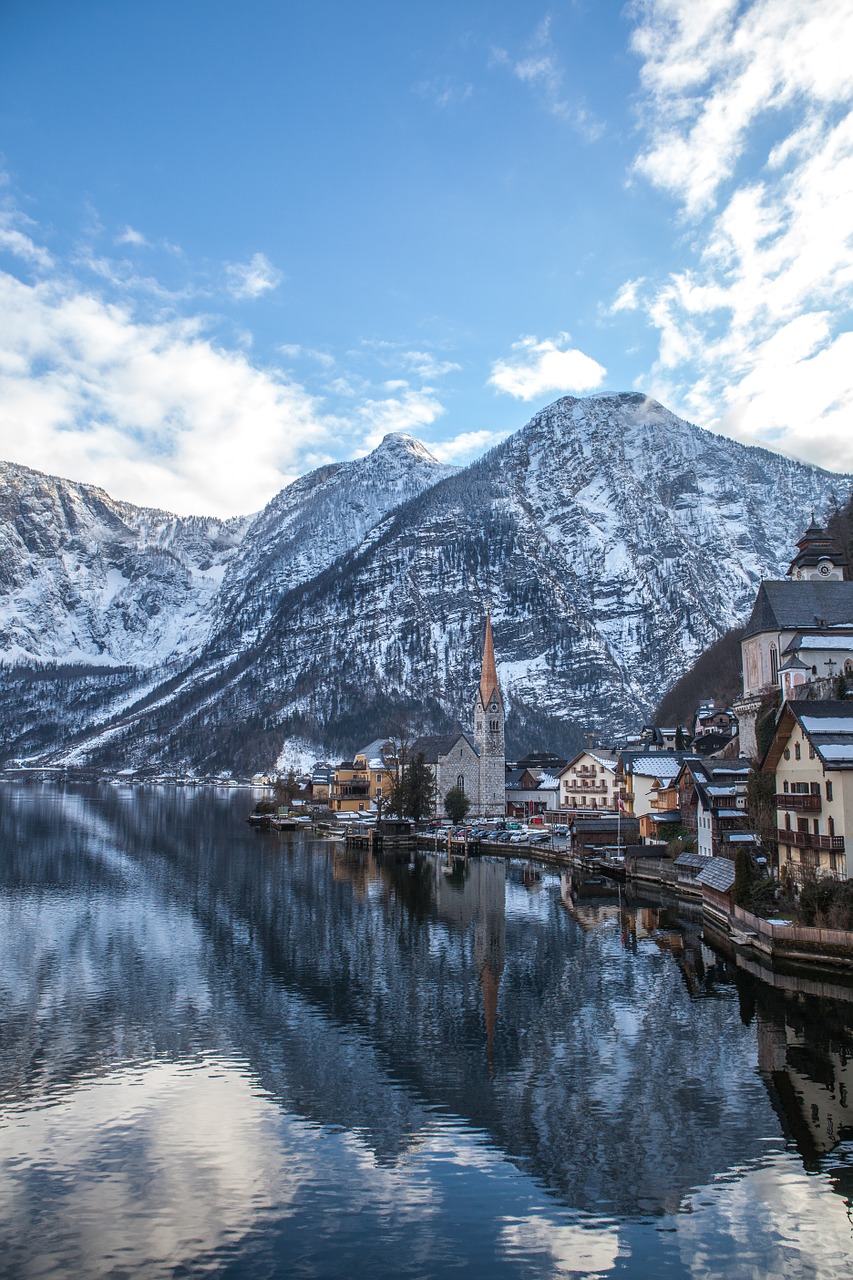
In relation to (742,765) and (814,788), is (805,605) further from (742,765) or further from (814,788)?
(814,788)

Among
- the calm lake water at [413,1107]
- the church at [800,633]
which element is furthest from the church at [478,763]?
the calm lake water at [413,1107]

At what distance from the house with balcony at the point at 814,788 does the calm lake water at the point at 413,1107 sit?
6.46m

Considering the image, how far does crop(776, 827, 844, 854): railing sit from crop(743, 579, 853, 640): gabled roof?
83.2ft

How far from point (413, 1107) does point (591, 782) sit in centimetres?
8258

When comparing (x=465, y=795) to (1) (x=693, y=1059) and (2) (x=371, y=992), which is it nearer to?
(2) (x=371, y=992)

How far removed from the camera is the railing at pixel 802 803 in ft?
131

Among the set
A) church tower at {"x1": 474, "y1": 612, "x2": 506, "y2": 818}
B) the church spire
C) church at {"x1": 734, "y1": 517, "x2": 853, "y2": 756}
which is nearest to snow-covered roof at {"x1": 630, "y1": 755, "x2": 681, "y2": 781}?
church at {"x1": 734, "y1": 517, "x2": 853, "y2": 756}

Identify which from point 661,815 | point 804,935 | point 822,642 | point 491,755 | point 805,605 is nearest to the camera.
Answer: point 804,935

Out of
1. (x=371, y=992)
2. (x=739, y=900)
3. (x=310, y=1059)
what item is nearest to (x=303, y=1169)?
(x=310, y=1059)

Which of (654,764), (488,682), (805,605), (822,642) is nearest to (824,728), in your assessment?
(822,642)

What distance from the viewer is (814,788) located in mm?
40656

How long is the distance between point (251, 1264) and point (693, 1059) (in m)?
15.1

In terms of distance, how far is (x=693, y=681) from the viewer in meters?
170

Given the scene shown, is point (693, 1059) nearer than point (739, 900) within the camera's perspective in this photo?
Yes
